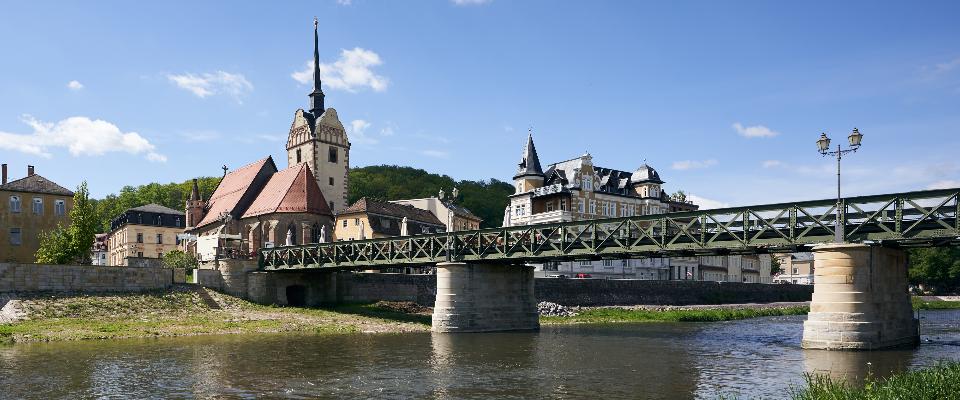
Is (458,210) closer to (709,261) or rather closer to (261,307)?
(709,261)

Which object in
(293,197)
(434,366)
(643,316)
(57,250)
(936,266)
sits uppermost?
(293,197)

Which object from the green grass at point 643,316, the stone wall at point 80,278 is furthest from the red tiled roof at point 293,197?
the green grass at point 643,316

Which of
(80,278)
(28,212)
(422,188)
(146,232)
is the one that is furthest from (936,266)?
(28,212)

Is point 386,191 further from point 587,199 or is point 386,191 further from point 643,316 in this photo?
point 643,316

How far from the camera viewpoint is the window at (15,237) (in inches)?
2697

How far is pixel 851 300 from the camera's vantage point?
33625 mm

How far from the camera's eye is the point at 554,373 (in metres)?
29.3

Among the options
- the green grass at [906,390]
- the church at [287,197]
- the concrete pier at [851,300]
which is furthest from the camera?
the church at [287,197]

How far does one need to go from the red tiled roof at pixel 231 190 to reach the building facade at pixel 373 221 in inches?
413

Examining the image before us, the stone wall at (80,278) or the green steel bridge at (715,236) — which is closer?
the green steel bridge at (715,236)

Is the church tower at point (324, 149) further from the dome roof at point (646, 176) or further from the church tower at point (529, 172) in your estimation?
the dome roof at point (646, 176)

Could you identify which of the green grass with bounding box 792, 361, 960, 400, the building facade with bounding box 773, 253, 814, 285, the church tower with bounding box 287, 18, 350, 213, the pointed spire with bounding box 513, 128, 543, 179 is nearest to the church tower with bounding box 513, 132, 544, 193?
the pointed spire with bounding box 513, 128, 543, 179

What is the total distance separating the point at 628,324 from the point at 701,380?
3393 centimetres

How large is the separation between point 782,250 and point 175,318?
35.5 meters
